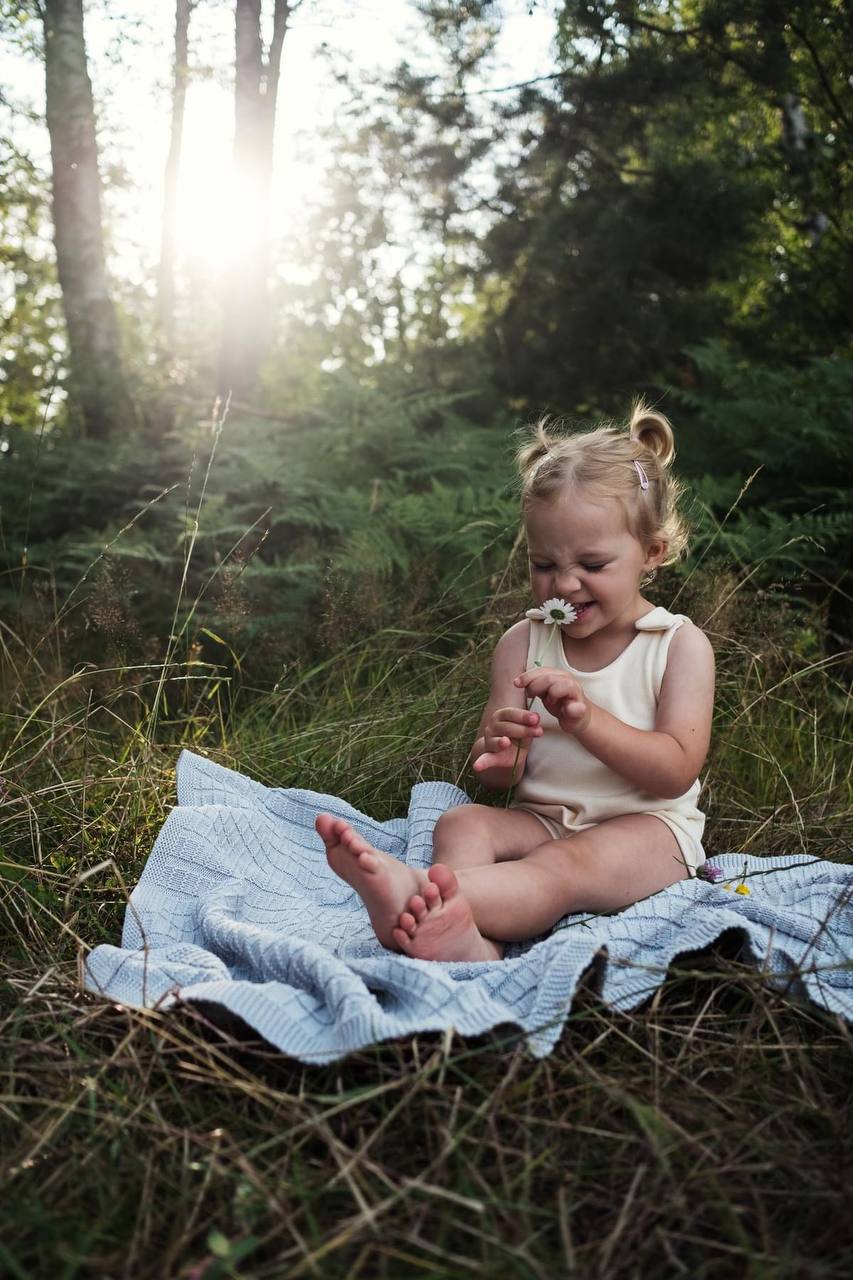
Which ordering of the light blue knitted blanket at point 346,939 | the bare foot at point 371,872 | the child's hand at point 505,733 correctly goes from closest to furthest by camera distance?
the light blue knitted blanket at point 346,939
the bare foot at point 371,872
the child's hand at point 505,733

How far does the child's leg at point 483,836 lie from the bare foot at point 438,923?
22 centimetres

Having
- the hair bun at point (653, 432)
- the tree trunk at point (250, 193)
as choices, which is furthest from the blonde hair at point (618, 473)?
the tree trunk at point (250, 193)

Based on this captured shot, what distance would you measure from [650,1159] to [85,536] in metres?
4.17

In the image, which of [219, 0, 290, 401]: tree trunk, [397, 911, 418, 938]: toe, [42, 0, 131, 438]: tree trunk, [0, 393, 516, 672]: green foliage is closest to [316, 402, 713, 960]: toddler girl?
[397, 911, 418, 938]: toe

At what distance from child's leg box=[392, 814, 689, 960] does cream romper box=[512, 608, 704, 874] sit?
0.04 m

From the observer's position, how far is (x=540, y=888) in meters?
1.94

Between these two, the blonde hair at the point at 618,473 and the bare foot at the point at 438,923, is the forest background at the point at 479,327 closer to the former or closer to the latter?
the blonde hair at the point at 618,473

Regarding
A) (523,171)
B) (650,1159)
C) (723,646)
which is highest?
(523,171)

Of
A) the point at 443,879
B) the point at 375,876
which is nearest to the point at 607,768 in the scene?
the point at 443,879

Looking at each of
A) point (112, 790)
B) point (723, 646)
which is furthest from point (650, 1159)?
point (723, 646)

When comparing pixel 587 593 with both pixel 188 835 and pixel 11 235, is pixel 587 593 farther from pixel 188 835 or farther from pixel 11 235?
pixel 11 235

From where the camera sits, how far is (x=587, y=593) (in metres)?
2.18

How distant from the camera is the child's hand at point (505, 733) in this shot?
1889 mm

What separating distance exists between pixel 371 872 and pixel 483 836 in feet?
1.42
